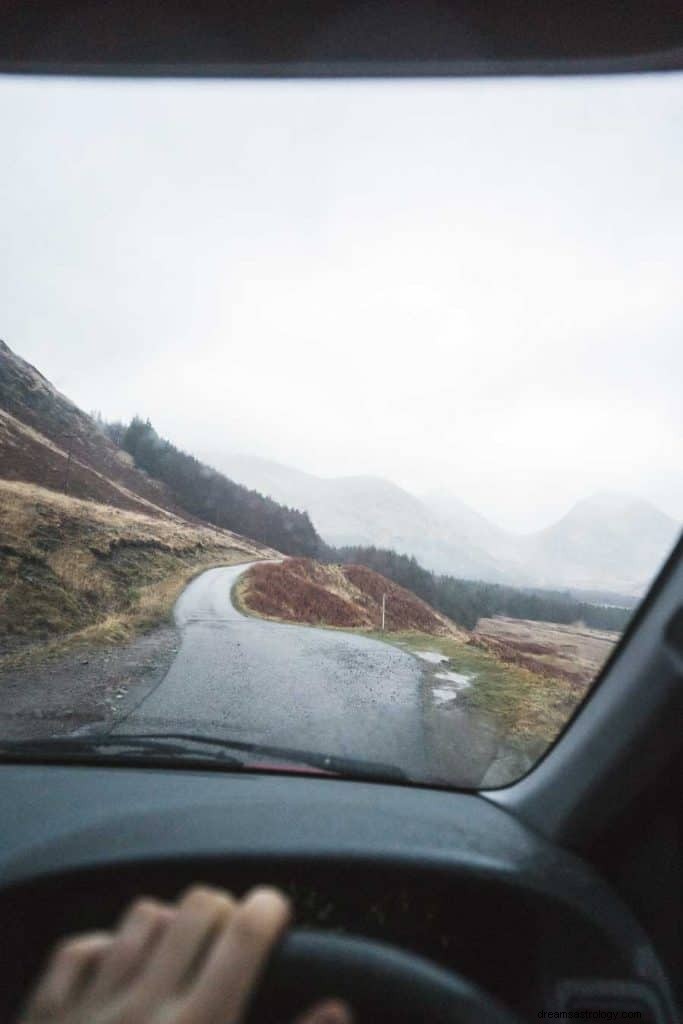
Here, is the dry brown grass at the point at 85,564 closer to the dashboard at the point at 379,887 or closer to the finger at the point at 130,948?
the dashboard at the point at 379,887

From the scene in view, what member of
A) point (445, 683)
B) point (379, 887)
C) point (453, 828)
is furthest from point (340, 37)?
point (379, 887)

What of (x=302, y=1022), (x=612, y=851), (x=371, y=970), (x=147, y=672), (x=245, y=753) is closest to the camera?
(x=302, y=1022)

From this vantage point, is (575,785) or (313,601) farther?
(313,601)

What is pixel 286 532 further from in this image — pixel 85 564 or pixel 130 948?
pixel 130 948

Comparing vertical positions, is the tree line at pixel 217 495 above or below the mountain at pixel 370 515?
below

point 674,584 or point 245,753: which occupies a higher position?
point 674,584

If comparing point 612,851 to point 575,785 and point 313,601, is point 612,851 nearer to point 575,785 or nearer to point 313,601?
point 575,785

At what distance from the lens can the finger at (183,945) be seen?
1488 mm

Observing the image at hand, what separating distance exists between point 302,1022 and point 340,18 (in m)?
3.81

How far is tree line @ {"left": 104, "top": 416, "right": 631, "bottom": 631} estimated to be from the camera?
4516 millimetres

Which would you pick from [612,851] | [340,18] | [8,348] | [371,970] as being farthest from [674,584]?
[8,348]

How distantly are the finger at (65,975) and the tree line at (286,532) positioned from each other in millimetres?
3190

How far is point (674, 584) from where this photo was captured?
9.87ft

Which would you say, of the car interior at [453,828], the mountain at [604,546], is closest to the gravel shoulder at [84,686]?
the car interior at [453,828]
